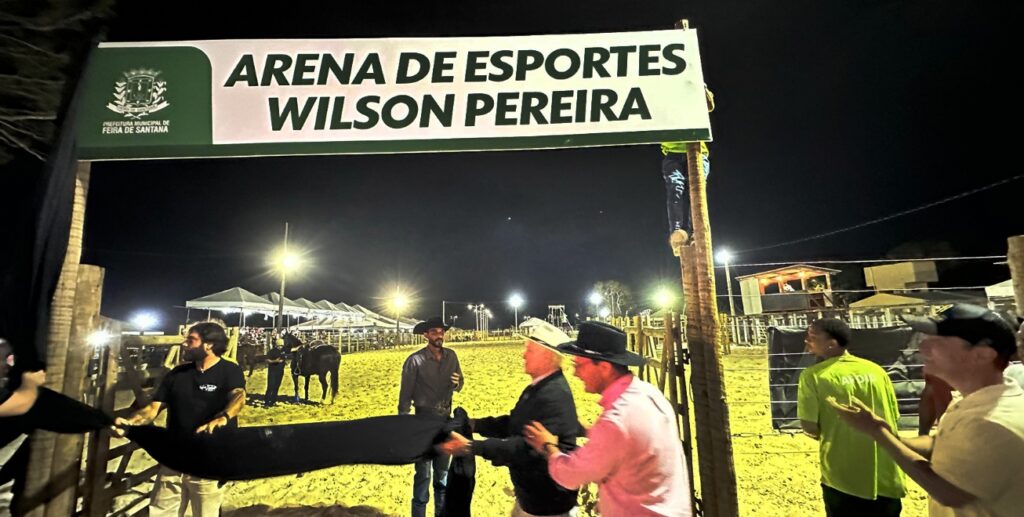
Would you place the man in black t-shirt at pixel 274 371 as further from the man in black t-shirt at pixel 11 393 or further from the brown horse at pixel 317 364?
the man in black t-shirt at pixel 11 393

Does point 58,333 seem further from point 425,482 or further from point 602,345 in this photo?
point 602,345

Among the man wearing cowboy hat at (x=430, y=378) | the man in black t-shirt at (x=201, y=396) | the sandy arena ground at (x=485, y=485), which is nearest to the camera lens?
the man in black t-shirt at (x=201, y=396)

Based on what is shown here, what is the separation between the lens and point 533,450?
8.85ft

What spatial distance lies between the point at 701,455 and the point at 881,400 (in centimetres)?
137

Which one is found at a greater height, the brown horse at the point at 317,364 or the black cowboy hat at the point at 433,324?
the black cowboy hat at the point at 433,324

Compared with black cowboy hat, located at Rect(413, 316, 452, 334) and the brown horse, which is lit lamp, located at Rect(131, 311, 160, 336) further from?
black cowboy hat, located at Rect(413, 316, 452, 334)

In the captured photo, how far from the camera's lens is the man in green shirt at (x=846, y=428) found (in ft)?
9.90

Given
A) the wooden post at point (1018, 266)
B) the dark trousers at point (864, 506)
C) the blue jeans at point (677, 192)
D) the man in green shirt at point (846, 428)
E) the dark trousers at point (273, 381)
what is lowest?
the dark trousers at point (273, 381)

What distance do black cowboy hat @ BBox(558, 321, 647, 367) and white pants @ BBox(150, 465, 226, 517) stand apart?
3.64m

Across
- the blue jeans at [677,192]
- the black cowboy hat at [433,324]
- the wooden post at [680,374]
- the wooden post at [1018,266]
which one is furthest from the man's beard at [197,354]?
the wooden post at [1018,266]

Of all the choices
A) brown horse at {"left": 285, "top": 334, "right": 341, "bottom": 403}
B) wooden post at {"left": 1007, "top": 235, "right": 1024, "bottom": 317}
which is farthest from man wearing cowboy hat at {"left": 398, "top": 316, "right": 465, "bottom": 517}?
brown horse at {"left": 285, "top": 334, "right": 341, "bottom": 403}

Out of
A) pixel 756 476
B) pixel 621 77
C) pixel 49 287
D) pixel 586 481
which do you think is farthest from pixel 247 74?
pixel 756 476

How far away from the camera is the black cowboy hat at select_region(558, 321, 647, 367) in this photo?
95.7 inches

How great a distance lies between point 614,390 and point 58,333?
3.98 metres
